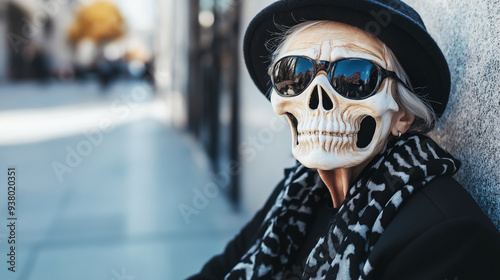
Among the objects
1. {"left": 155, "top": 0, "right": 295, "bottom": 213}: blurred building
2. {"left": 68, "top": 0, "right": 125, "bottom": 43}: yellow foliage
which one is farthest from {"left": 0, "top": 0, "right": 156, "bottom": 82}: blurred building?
{"left": 155, "top": 0, "right": 295, "bottom": 213}: blurred building

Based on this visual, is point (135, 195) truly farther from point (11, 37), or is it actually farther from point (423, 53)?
point (11, 37)

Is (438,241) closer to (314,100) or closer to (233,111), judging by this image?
(314,100)

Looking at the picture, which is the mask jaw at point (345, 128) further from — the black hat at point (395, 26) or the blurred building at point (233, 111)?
the blurred building at point (233, 111)

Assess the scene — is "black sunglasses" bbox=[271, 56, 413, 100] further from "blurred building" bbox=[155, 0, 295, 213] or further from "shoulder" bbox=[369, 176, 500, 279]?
"blurred building" bbox=[155, 0, 295, 213]

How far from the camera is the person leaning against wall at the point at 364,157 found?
113cm

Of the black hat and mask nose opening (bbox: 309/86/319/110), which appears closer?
the black hat

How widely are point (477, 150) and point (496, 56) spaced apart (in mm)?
306

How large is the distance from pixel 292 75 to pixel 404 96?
342mm

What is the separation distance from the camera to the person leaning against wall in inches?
44.7

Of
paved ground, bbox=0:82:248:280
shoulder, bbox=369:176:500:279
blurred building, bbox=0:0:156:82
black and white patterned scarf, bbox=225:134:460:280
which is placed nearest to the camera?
shoulder, bbox=369:176:500:279

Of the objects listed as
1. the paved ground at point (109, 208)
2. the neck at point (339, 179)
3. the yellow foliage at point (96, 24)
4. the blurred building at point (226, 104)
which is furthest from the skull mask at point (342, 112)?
the yellow foliage at point (96, 24)

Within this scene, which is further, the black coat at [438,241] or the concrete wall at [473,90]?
the concrete wall at [473,90]

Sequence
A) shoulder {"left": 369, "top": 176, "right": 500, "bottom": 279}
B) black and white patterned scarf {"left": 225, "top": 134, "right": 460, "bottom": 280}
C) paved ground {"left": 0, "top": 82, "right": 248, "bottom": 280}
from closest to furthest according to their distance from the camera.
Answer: shoulder {"left": 369, "top": 176, "right": 500, "bottom": 279}
black and white patterned scarf {"left": 225, "top": 134, "right": 460, "bottom": 280}
paved ground {"left": 0, "top": 82, "right": 248, "bottom": 280}

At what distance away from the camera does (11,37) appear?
101 feet
